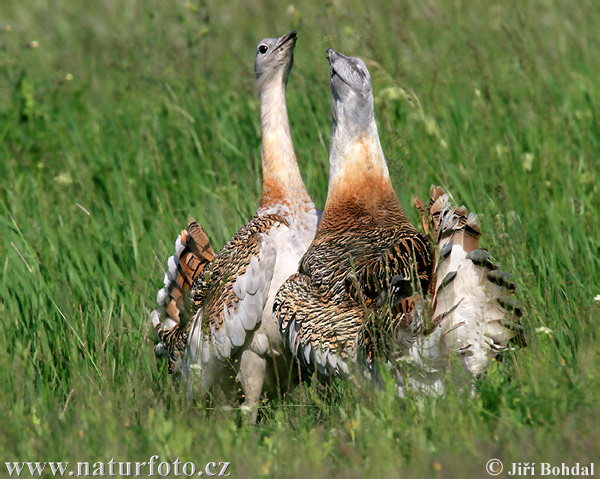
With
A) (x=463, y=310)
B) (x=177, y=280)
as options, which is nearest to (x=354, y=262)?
(x=463, y=310)

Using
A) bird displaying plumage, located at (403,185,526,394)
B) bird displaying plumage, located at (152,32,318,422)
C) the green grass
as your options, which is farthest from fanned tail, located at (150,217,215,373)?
bird displaying plumage, located at (403,185,526,394)

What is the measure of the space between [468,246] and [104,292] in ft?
7.36

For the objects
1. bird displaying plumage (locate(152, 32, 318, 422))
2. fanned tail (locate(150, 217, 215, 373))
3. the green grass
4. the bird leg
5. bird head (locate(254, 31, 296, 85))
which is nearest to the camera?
the green grass

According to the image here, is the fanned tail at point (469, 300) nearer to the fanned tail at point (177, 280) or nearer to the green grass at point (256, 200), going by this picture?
A: the green grass at point (256, 200)

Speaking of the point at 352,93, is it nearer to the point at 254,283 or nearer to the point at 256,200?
the point at 254,283

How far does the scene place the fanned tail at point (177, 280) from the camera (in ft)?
14.1

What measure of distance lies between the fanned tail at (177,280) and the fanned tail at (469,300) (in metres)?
1.66

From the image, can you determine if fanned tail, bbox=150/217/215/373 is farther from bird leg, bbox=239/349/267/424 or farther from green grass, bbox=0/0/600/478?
bird leg, bbox=239/349/267/424

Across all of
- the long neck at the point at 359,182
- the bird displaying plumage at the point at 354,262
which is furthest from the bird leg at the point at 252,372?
the long neck at the point at 359,182

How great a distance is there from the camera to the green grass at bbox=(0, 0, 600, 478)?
2.71 metres

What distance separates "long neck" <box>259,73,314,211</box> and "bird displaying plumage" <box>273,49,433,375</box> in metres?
0.38

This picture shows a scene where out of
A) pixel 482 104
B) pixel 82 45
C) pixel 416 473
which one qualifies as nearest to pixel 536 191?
pixel 482 104

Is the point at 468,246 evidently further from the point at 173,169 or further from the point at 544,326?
the point at 173,169

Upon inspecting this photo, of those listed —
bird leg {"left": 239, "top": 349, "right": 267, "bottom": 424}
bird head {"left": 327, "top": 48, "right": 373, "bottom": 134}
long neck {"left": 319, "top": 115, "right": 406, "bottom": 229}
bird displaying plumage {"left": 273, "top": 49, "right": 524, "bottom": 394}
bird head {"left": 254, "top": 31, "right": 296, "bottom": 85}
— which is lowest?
bird leg {"left": 239, "top": 349, "right": 267, "bottom": 424}
